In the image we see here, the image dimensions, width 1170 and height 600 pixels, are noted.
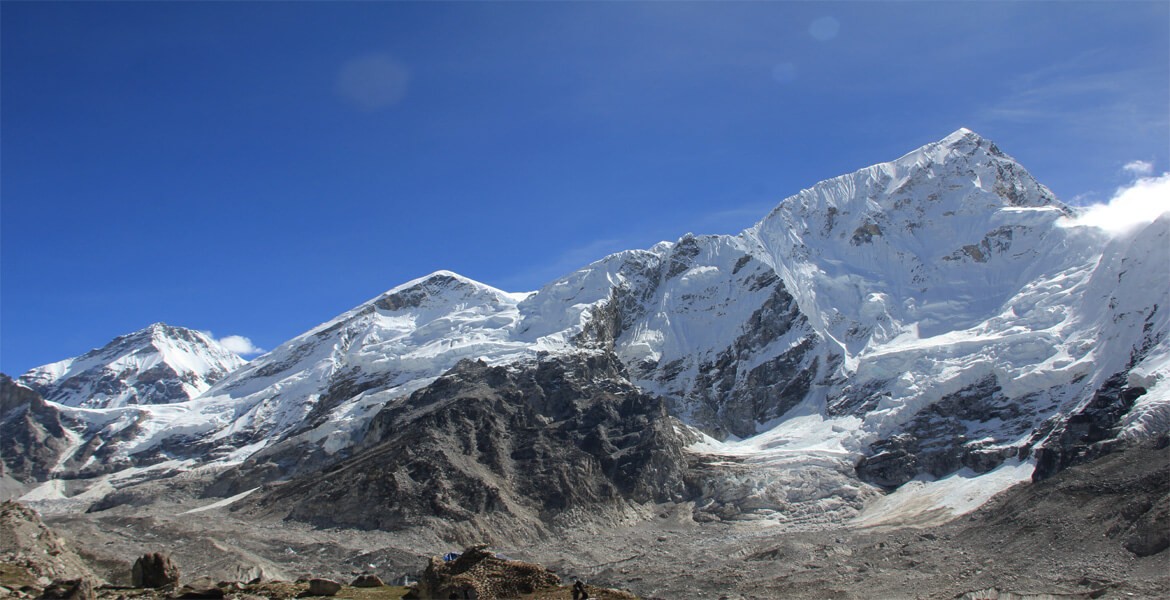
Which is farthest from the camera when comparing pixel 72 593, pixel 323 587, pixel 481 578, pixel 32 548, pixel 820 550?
pixel 820 550

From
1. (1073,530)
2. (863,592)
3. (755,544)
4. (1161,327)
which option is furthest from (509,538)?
(1161,327)

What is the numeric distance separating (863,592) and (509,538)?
251ft

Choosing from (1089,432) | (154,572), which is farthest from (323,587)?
(1089,432)

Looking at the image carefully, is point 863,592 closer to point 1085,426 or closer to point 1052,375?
point 1085,426

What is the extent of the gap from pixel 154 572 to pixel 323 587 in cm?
1872

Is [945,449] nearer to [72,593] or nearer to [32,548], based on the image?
[32,548]

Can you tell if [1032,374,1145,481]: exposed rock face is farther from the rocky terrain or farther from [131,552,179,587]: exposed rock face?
[131,552,179,587]: exposed rock face

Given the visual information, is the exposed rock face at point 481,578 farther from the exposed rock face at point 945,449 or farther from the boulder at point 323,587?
the exposed rock face at point 945,449

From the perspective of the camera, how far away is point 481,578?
46469mm

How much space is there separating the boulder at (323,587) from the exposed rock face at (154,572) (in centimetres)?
1542

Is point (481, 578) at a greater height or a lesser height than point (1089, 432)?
lesser

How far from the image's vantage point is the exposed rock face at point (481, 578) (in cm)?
4516

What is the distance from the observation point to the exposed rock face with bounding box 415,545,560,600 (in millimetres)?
45156

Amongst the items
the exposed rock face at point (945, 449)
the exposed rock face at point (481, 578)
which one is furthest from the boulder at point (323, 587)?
the exposed rock face at point (945, 449)
